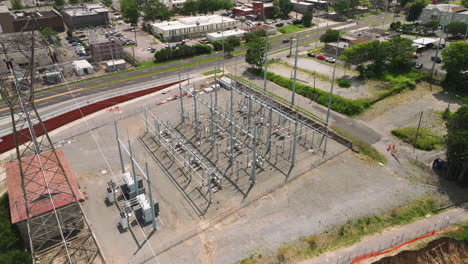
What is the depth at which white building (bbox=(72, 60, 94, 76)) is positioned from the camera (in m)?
59.6

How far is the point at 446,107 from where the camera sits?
47.1m

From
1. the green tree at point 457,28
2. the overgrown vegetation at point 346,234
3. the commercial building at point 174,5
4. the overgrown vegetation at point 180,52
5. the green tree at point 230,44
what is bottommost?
the overgrown vegetation at point 346,234

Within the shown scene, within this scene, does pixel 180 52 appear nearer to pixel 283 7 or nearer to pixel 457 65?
pixel 283 7

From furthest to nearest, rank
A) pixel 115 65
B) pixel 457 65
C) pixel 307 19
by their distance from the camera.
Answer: pixel 307 19, pixel 115 65, pixel 457 65

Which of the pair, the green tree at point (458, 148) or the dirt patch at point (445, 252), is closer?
the dirt patch at point (445, 252)

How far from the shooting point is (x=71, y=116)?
4522 cm

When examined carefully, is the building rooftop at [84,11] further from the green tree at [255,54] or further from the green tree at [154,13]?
the green tree at [255,54]

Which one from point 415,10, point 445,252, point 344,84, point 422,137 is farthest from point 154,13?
point 445,252

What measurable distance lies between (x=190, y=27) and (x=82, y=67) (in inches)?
1210

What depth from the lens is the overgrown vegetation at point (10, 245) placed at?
22047 mm

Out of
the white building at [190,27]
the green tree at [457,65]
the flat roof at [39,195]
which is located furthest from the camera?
the white building at [190,27]

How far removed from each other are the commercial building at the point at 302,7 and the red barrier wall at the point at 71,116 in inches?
2800

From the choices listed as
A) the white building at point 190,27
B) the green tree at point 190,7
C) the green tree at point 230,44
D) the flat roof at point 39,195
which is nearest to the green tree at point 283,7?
the white building at point 190,27

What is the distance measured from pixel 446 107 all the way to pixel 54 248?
50.8 meters
